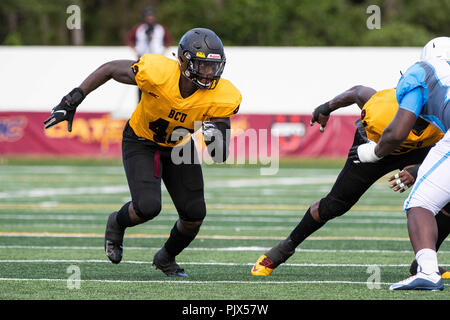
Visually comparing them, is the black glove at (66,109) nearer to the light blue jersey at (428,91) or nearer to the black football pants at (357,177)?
the black football pants at (357,177)

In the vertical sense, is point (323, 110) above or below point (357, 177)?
above

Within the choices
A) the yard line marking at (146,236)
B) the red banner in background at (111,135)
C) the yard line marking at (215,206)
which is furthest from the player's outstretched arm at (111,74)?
the red banner in background at (111,135)

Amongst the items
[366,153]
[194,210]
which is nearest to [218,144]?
[194,210]

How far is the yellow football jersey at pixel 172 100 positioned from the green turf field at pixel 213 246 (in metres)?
0.95

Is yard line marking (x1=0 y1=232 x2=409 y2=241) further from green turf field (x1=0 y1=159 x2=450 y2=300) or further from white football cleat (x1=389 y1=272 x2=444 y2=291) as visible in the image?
white football cleat (x1=389 y1=272 x2=444 y2=291)

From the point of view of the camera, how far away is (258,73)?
739 inches

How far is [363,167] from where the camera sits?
5457 millimetres

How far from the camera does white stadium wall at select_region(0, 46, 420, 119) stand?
18.5 m

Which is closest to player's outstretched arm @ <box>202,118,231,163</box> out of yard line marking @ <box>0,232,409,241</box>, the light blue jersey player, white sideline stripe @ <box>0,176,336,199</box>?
the light blue jersey player

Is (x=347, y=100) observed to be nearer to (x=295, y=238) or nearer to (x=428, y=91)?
(x=295, y=238)

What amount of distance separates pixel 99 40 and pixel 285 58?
664 inches

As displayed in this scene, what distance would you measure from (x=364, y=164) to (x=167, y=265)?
4.52 feet
